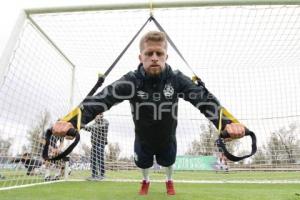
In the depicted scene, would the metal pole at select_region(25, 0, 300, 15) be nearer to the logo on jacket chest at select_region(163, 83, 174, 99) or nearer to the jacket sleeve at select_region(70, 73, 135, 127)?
the logo on jacket chest at select_region(163, 83, 174, 99)

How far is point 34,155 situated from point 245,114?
444 centimetres

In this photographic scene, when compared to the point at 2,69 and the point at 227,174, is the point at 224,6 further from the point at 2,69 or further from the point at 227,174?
the point at 227,174

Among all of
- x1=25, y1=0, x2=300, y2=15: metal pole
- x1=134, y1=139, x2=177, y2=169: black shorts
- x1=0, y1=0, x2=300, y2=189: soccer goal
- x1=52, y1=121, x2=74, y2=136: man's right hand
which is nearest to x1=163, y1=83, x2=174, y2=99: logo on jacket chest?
x1=134, y1=139, x2=177, y2=169: black shorts

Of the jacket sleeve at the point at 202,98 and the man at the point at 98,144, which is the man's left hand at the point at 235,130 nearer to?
the jacket sleeve at the point at 202,98

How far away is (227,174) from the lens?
9.32 meters

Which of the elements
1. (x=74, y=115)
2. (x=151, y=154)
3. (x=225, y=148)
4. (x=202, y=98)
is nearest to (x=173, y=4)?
(x=151, y=154)

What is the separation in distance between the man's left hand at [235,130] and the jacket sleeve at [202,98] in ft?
0.43

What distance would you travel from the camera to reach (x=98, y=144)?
7.41 metres

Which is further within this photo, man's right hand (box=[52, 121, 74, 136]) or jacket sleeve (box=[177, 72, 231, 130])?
jacket sleeve (box=[177, 72, 231, 130])

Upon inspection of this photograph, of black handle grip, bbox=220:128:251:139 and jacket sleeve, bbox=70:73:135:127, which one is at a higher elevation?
jacket sleeve, bbox=70:73:135:127

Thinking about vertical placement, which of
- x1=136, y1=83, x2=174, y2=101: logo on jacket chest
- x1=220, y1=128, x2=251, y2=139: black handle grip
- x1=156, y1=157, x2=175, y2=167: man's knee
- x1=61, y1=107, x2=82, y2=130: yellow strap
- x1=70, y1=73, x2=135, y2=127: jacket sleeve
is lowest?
x1=156, y1=157, x2=175, y2=167: man's knee

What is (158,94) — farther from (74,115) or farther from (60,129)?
(60,129)

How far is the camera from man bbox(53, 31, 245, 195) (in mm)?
2416

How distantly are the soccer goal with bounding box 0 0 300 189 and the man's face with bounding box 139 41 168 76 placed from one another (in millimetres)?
1115
